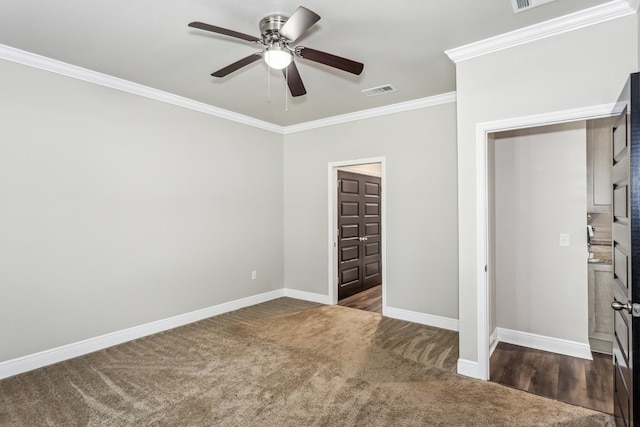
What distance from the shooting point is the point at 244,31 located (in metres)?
2.65

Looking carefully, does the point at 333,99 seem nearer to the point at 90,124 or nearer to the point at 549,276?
the point at 90,124

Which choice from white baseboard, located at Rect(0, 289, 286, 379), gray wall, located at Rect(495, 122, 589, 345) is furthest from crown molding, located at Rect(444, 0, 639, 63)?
white baseboard, located at Rect(0, 289, 286, 379)

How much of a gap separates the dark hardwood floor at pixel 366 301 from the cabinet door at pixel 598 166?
2.79 meters

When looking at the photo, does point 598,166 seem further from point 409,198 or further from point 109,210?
point 109,210

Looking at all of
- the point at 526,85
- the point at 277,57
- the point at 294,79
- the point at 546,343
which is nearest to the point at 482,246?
→ the point at 526,85

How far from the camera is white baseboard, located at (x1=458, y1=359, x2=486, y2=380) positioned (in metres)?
2.84

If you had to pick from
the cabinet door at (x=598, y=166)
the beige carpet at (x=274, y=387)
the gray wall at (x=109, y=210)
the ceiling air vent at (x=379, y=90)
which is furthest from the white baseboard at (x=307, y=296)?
Answer: the cabinet door at (x=598, y=166)

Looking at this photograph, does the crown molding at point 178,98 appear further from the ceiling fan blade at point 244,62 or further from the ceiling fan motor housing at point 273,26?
the ceiling fan motor housing at point 273,26

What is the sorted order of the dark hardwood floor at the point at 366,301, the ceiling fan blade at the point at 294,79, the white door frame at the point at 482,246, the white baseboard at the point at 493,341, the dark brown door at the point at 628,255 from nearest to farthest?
the dark brown door at the point at 628,255 < the ceiling fan blade at the point at 294,79 < the white door frame at the point at 482,246 < the white baseboard at the point at 493,341 < the dark hardwood floor at the point at 366,301

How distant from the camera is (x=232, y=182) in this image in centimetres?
477

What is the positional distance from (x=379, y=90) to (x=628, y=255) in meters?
2.79

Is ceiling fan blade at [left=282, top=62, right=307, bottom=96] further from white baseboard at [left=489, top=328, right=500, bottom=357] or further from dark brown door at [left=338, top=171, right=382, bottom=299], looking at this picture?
white baseboard at [left=489, top=328, right=500, bottom=357]

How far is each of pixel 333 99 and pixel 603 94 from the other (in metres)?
2.60

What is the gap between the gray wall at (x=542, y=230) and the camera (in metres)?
3.33
